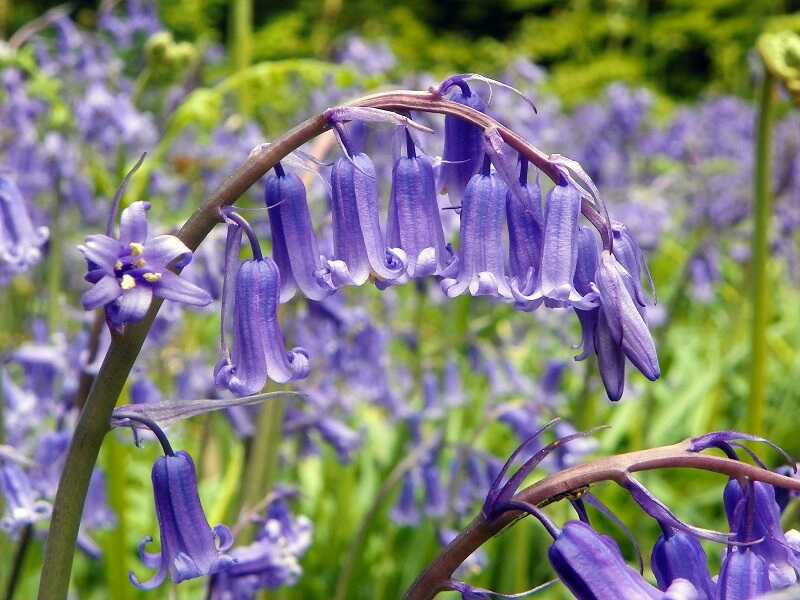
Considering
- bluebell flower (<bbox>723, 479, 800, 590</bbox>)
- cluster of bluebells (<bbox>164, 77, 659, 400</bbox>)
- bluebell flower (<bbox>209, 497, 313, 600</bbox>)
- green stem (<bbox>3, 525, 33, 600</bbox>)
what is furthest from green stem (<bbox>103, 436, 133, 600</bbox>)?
bluebell flower (<bbox>723, 479, 800, 590</bbox>)

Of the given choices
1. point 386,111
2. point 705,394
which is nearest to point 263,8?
point 705,394

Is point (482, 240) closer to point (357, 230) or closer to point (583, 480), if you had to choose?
point (357, 230)

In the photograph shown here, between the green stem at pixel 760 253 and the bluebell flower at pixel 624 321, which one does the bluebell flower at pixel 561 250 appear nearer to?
the bluebell flower at pixel 624 321

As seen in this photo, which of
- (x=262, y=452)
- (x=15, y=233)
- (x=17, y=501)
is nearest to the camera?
(x=17, y=501)

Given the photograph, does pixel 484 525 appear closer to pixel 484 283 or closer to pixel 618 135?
pixel 484 283

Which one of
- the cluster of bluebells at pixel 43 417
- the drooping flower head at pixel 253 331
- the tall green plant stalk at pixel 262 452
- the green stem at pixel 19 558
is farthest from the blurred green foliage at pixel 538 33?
the drooping flower head at pixel 253 331

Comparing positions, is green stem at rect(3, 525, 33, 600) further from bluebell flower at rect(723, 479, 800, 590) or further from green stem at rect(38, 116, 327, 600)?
bluebell flower at rect(723, 479, 800, 590)

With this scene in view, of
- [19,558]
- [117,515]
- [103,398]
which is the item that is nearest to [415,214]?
[103,398]
